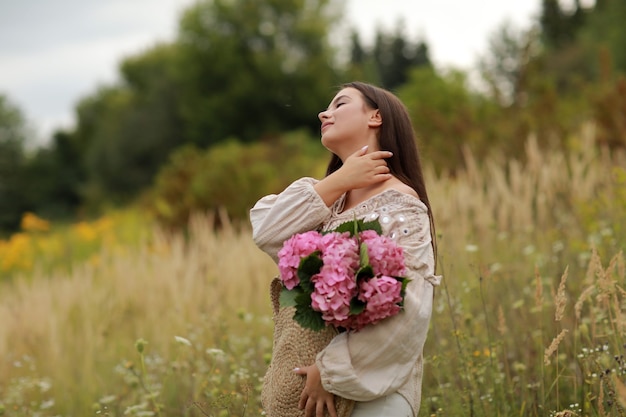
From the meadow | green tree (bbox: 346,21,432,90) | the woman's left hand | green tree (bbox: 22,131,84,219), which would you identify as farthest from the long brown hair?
green tree (bbox: 346,21,432,90)

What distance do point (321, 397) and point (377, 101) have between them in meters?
0.96

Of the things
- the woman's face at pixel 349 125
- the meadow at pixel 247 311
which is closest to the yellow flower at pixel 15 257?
the meadow at pixel 247 311

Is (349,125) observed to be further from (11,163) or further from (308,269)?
(11,163)

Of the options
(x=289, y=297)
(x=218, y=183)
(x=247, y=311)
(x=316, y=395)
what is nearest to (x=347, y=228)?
(x=289, y=297)

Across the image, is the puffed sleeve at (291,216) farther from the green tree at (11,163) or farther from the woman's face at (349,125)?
the green tree at (11,163)

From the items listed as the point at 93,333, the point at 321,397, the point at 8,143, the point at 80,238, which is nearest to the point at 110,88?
the point at 8,143

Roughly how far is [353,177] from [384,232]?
19 cm

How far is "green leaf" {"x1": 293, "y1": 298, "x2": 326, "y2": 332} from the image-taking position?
2.06m

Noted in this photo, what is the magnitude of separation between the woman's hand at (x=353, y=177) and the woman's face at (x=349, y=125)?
13 cm

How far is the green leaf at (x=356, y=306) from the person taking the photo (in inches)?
79.1

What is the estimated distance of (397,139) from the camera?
2510 mm

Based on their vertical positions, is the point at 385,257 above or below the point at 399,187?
below

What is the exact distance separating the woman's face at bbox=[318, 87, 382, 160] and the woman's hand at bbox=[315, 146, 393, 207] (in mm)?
126

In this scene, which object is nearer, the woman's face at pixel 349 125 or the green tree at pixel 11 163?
the woman's face at pixel 349 125
